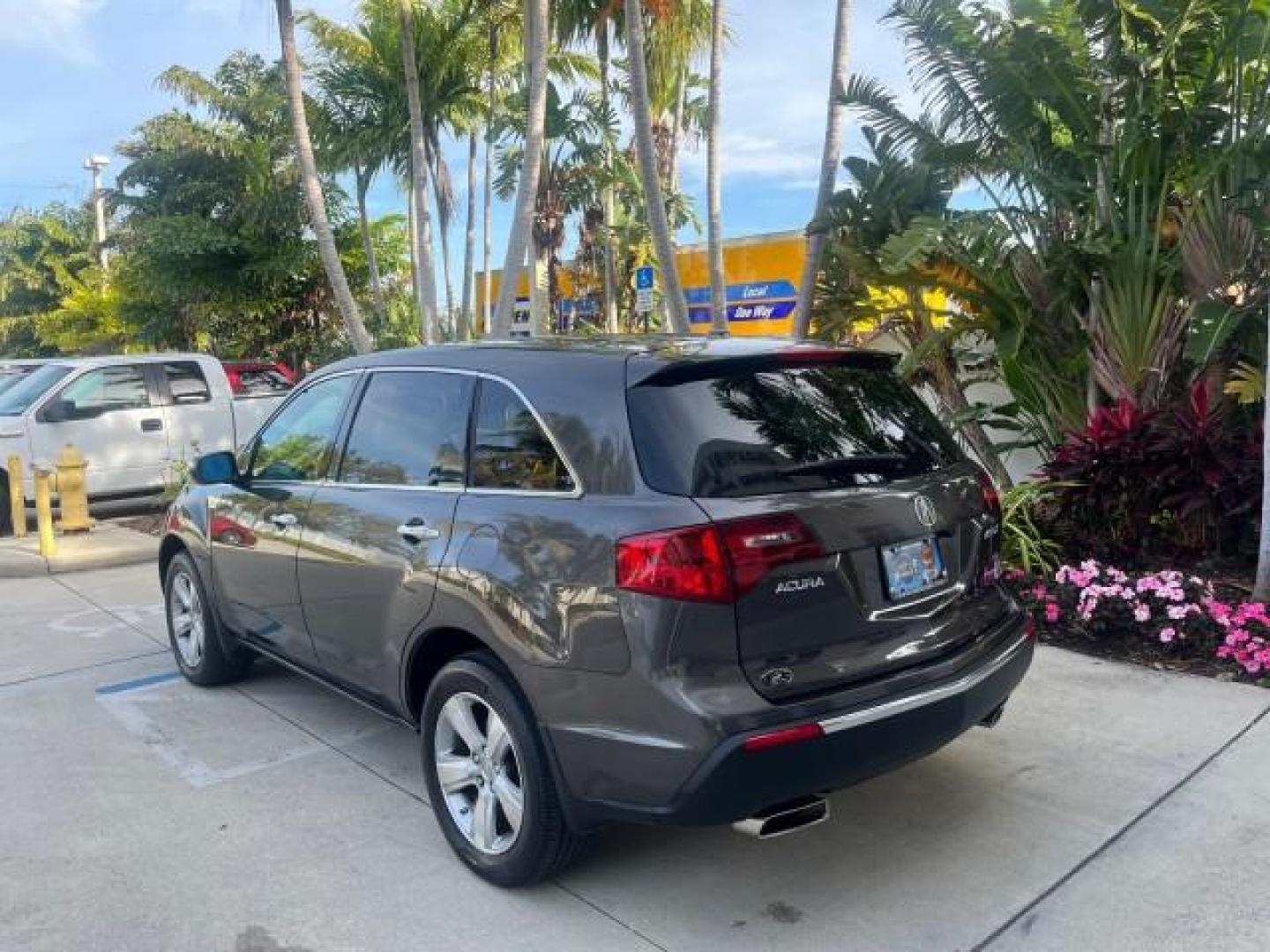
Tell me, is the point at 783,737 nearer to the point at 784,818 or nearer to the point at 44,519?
the point at 784,818

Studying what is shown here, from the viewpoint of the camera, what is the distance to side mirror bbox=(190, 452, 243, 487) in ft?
16.1

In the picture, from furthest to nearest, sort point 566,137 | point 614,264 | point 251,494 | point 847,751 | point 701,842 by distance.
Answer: point 614,264 → point 566,137 → point 251,494 → point 701,842 → point 847,751

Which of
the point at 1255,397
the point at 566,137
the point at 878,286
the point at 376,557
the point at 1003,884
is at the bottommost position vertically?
the point at 1003,884

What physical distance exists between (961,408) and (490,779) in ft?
19.1

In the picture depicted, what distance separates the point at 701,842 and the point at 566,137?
1372 centimetres

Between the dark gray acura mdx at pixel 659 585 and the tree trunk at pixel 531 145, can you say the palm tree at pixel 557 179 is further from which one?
the dark gray acura mdx at pixel 659 585

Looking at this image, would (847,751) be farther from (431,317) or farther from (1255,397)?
(431,317)

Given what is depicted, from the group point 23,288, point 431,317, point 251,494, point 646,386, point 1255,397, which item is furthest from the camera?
point 23,288

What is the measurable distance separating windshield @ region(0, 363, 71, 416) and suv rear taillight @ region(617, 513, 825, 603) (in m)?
10.1

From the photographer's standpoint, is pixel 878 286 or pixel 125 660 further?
pixel 878 286

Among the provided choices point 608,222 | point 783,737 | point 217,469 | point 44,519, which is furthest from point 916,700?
point 608,222

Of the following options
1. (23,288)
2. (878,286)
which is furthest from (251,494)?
(23,288)

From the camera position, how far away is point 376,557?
150 inches

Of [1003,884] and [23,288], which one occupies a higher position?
[23,288]
